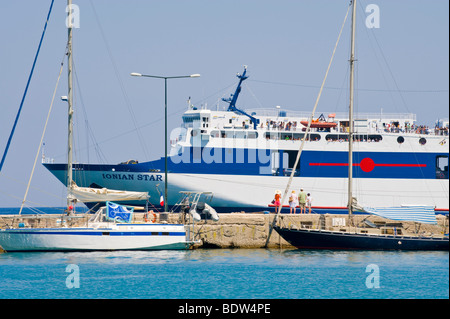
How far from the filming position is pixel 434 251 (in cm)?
2759

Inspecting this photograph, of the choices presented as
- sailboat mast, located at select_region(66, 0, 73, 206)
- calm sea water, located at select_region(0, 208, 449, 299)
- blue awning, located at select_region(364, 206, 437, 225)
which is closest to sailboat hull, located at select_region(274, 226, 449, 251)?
calm sea water, located at select_region(0, 208, 449, 299)

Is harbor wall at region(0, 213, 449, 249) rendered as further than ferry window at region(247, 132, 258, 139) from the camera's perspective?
No

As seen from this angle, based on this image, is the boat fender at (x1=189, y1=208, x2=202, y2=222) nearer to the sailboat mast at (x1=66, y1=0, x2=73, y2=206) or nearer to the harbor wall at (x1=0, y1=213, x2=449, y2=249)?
the harbor wall at (x1=0, y1=213, x2=449, y2=249)

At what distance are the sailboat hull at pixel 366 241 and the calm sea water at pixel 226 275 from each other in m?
0.40

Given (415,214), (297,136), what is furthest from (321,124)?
(415,214)

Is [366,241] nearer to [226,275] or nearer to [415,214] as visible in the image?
[415,214]

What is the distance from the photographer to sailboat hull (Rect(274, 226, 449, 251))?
27484mm

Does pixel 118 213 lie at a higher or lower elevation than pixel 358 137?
lower

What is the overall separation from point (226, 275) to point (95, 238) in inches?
268

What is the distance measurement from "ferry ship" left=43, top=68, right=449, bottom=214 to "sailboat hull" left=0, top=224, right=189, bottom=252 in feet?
48.3

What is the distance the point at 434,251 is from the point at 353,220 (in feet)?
11.8

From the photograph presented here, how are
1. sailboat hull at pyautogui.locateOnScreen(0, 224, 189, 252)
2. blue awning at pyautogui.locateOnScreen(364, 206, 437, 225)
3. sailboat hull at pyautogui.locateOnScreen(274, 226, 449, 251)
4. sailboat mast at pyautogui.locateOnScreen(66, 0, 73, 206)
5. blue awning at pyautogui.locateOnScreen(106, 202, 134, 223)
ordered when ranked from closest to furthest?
sailboat hull at pyautogui.locateOnScreen(0, 224, 189, 252) < sailboat hull at pyautogui.locateOnScreen(274, 226, 449, 251) < blue awning at pyautogui.locateOnScreen(106, 202, 134, 223) < blue awning at pyautogui.locateOnScreen(364, 206, 437, 225) < sailboat mast at pyautogui.locateOnScreen(66, 0, 73, 206)

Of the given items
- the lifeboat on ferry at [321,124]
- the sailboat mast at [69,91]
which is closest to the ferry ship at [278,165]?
the lifeboat on ferry at [321,124]

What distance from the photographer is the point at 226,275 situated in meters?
22.5
